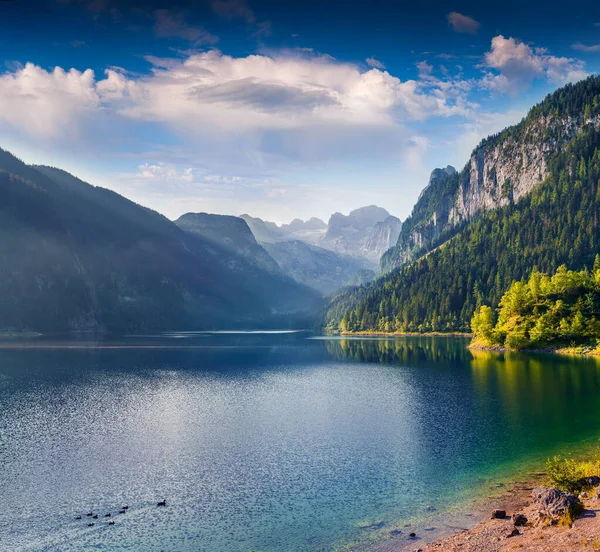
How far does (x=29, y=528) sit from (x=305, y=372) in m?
95.1

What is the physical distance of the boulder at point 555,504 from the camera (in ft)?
96.9

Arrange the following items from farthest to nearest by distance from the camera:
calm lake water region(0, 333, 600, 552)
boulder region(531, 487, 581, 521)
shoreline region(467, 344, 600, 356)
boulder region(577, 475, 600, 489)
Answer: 1. shoreline region(467, 344, 600, 356)
2. boulder region(577, 475, 600, 489)
3. calm lake water region(0, 333, 600, 552)
4. boulder region(531, 487, 581, 521)

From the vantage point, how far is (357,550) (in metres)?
31.6

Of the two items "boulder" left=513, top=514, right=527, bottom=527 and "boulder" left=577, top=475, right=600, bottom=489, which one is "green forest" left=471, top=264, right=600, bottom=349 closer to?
"boulder" left=577, top=475, right=600, bottom=489

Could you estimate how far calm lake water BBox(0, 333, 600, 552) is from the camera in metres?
36.4

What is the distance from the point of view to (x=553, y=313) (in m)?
151

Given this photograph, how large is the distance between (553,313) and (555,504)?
137 metres

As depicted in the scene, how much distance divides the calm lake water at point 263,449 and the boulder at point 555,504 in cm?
930

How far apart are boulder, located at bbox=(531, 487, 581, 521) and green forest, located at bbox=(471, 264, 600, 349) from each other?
130m

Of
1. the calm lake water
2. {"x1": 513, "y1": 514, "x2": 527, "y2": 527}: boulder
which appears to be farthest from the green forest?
{"x1": 513, "y1": 514, "x2": 527, "y2": 527}: boulder

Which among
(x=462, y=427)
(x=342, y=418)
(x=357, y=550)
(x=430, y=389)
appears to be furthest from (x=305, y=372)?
(x=357, y=550)

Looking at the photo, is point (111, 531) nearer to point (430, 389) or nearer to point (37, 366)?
point (430, 389)

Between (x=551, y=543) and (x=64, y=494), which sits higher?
(x=551, y=543)

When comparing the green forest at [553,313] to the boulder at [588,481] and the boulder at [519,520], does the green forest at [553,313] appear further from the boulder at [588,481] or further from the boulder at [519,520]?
the boulder at [519,520]
